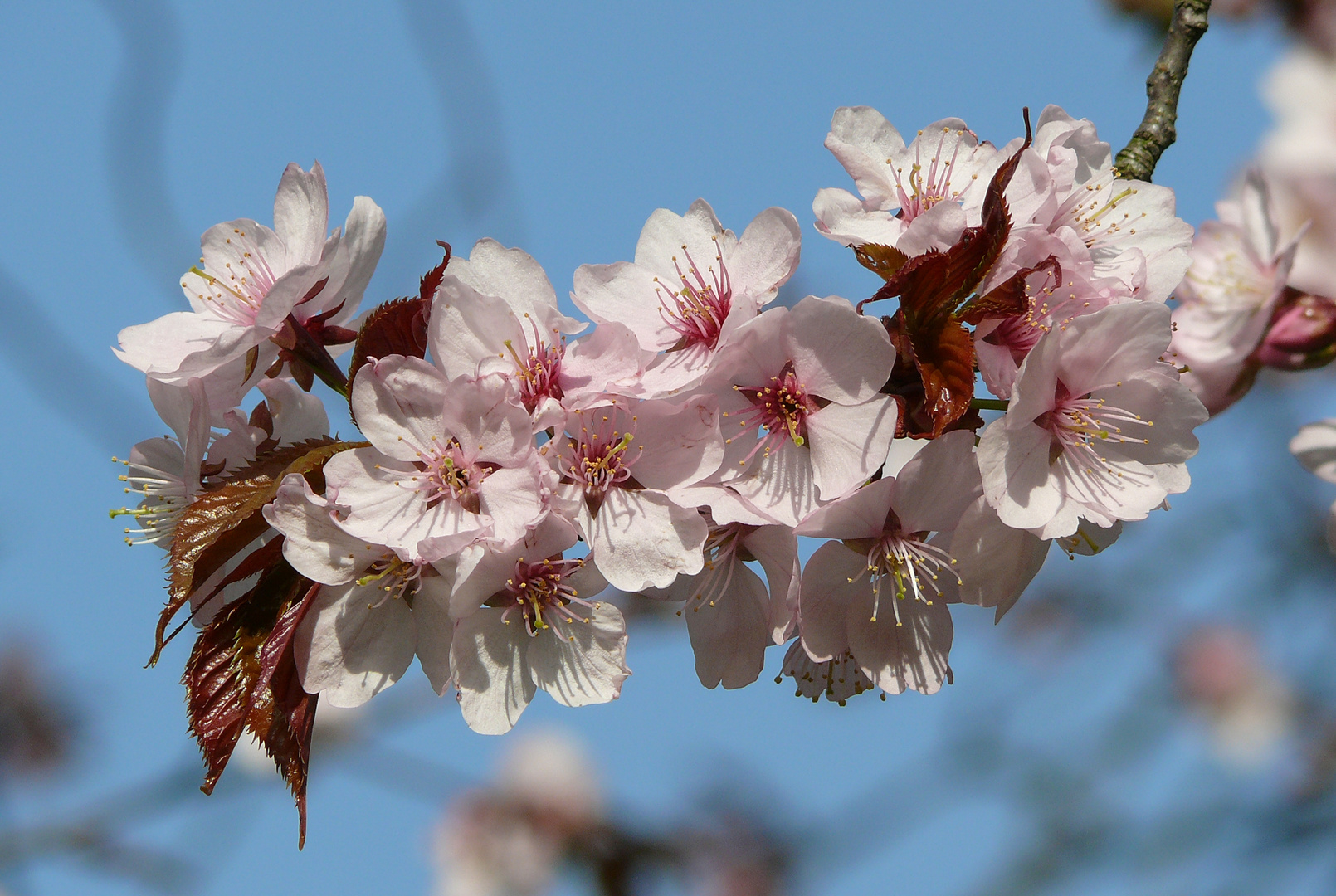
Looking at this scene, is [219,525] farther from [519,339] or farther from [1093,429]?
[1093,429]

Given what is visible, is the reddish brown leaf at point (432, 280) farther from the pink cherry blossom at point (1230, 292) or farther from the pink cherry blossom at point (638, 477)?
the pink cherry blossom at point (1230, 292)

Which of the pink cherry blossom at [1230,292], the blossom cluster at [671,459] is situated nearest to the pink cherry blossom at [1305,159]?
the pink cherry blossom at [1230,292]

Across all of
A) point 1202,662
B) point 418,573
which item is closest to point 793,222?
point 418,573

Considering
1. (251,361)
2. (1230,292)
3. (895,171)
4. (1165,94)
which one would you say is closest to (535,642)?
(251,361)

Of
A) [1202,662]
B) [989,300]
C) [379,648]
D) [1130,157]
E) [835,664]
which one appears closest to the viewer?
[989,300]

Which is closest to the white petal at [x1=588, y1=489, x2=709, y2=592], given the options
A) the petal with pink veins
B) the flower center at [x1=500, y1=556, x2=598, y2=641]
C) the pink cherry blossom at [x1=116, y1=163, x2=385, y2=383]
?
the flower center at [x1=500, y1=556, x2=598, y2=641]

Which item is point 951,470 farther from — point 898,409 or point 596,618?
point 596,618
